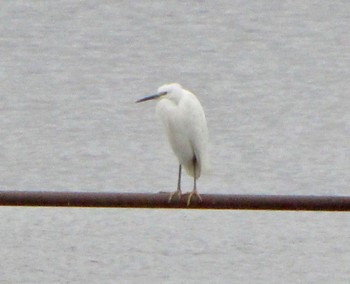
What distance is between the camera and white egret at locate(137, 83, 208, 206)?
2.92 m

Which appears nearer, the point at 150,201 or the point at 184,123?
the point at 150,201

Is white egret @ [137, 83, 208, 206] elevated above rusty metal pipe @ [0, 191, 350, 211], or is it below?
below

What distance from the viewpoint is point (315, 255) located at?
3.56 m

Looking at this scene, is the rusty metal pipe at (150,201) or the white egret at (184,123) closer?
the rusty metal pipe at (150,201)

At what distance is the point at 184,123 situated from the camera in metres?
2.93

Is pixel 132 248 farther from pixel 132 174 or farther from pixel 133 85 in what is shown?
pixel 133 85

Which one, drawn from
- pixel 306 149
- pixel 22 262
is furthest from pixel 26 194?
pixel 306 149

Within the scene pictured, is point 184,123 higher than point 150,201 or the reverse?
the reverse

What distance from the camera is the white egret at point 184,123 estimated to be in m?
2.92

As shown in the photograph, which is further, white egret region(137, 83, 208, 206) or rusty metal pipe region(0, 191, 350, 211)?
white egret region(137, 83, 208, 206)

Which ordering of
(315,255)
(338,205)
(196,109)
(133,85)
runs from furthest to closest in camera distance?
(133,85) → (315,255) → (196,109) → (338,205)

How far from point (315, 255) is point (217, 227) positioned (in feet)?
1.13

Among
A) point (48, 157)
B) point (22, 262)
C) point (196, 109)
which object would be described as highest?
point (196, 109)

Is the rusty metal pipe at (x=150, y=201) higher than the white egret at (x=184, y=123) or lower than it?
higher
